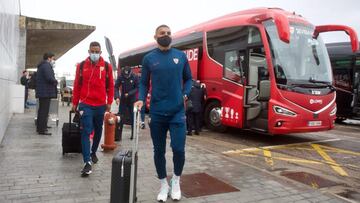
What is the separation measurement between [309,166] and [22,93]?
11.1 metres

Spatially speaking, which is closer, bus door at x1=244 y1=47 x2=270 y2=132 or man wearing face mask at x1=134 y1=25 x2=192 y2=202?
man wearing face mask at x1=134 y1=25 x2=192 y2=202

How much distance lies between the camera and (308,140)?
35.0 ft

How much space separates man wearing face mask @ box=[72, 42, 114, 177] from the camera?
5590 millimetres

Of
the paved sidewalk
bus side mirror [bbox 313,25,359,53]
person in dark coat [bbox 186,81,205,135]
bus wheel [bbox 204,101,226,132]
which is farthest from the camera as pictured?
bus wheel [bbox 204,101,226,132]

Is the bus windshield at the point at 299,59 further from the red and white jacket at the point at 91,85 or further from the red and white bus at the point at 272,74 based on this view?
the red and white jacket at the point at 91,85

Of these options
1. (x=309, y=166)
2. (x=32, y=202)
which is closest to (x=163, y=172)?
(x=32, y=202)

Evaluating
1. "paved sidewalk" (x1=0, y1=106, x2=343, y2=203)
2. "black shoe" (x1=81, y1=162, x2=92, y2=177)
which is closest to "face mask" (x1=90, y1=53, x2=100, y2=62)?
"black shoe" (x1=81, y1=162, x2=92, y2=177)

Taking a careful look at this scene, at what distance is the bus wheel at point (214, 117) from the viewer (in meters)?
11.4

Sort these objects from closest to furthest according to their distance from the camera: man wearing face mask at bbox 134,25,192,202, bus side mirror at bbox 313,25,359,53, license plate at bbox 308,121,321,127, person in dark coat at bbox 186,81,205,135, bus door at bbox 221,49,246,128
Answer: man wearing face mask at bbox 134,25,192,202 → license plate at bbox 308,121,321,127 → bus side mirror at bbox 313,25,359,53 → bus door at bbox 221,49,246,128 → person in dark coat at bbox 186,81,205,135

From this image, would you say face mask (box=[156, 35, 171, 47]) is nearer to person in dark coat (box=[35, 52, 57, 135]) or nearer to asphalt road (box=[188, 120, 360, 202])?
asphalt road (box=[188, 120, 360, 202])

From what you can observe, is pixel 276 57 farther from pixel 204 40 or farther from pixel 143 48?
pixel 143 48

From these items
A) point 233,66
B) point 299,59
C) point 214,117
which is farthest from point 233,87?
point 299,59

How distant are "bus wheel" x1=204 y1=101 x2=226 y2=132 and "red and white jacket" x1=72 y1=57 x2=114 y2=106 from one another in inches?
234

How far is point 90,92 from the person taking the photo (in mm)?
5637
